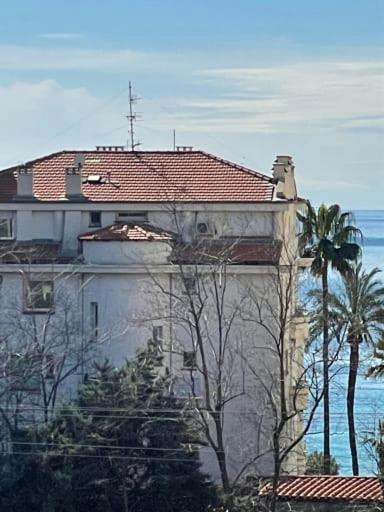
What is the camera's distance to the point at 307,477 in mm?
27531

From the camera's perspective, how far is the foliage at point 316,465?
3369 cm

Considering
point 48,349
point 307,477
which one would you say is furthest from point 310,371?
point 48,349

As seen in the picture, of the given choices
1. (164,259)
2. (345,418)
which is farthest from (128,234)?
(345,418)

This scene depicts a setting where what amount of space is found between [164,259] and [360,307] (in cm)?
724

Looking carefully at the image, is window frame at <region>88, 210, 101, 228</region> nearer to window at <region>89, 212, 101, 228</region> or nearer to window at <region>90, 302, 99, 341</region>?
window at <region>89, 212, 101, 228</region>

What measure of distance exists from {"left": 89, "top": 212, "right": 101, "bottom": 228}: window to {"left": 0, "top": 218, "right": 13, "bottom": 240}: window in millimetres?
1783

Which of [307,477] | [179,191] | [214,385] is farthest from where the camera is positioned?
[179,191]

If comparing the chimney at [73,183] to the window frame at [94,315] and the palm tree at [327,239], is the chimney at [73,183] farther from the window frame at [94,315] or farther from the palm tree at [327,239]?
the palm tree at [327,239]

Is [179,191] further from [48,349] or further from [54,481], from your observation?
[54,481]

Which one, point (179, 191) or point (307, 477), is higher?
point (179, 191)

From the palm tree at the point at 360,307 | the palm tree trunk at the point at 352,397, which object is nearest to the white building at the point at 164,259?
the palm tree trunk at the point at 352,397

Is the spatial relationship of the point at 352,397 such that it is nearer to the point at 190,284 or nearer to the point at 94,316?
the point at 190,284

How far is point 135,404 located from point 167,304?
5165 millimetres

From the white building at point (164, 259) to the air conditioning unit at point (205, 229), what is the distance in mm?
22
